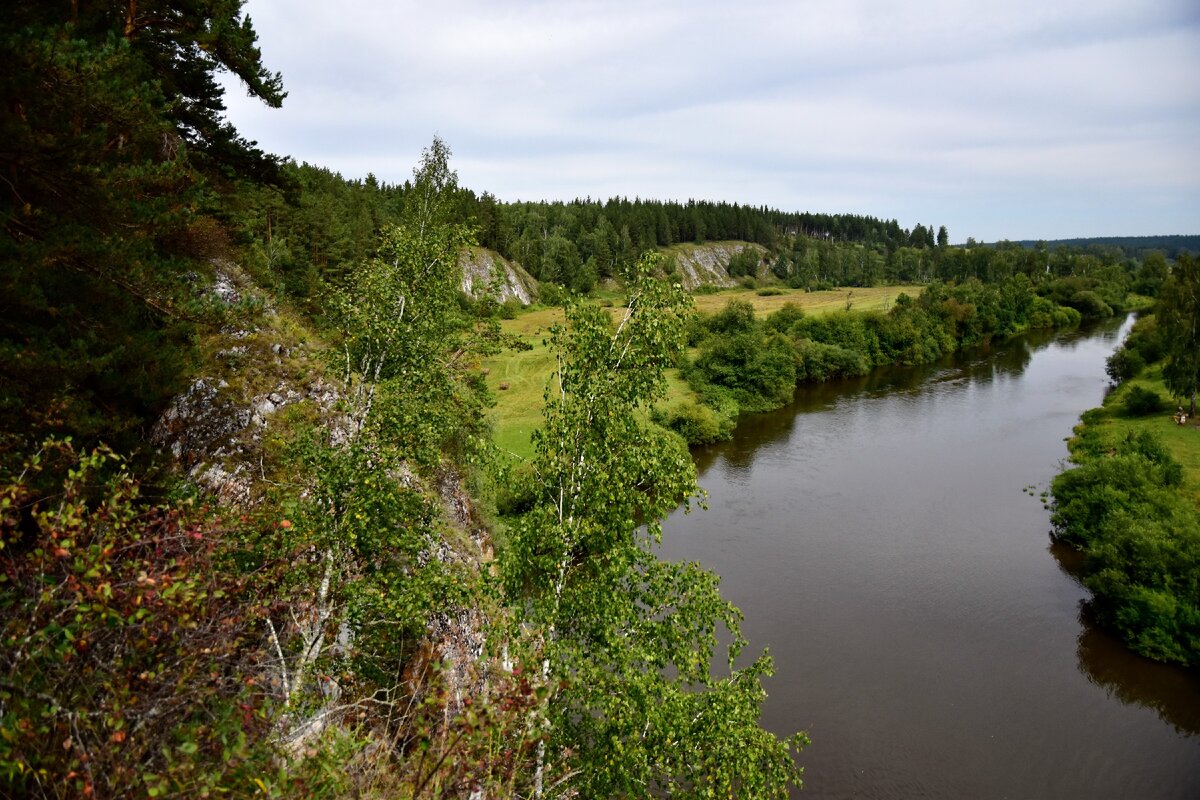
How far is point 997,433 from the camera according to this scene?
5325 centimetres

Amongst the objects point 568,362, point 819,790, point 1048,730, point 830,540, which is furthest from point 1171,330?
point 568,362

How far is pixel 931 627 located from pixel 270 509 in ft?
88.3

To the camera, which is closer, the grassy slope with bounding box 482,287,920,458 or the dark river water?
the dark river water

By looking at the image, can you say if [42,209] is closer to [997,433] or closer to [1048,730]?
[1048,730]

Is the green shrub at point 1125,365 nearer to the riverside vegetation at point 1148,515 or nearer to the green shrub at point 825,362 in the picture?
the riverside vegetation at point 1148,515

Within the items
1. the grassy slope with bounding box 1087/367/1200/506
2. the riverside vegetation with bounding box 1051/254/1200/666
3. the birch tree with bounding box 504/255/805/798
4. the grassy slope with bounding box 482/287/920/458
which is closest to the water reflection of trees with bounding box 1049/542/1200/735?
the riverside vegetation with bounding box 1051/254/1200/666

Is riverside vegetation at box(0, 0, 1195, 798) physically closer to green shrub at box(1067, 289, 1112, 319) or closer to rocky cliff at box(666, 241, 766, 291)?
green shrub at box(1067, 289, 1112, 319)

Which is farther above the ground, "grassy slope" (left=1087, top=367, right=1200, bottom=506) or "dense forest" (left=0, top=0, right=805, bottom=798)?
"dense forest" (left=0, top=0, right=805, bottom=798)

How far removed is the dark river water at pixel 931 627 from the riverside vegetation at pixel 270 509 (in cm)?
1299

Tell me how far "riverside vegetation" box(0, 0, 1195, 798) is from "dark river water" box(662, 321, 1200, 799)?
511 inches

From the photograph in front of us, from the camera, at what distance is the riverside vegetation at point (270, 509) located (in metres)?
5.55

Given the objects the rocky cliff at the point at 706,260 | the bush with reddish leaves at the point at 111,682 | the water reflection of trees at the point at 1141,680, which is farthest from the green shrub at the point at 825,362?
the rocky cliff at the point at 706,260

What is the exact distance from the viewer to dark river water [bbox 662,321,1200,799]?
21.3 metres

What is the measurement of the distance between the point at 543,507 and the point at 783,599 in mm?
22430
